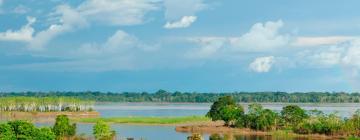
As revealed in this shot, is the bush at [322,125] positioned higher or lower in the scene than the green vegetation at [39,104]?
lower

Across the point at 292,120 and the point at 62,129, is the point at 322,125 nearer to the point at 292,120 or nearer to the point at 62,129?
the point at 292,120

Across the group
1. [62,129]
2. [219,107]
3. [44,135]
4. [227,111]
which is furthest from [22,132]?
[219,107]

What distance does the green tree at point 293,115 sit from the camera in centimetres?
9644

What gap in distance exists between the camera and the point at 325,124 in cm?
8875

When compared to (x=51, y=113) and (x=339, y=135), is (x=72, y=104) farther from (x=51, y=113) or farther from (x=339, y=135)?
(x=339, y=135)

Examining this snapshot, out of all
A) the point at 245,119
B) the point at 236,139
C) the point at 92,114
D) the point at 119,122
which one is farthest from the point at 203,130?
the point at 92,114

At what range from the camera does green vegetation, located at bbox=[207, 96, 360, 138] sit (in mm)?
86938

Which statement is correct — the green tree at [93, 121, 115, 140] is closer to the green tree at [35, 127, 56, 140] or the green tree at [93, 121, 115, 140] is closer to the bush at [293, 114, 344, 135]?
the green tree at [35, 127, 56, 140]

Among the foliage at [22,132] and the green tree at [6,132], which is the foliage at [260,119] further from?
the green tree at [6,132]

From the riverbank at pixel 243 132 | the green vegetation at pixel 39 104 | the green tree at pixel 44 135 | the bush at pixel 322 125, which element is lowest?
the riverbank at pixel 243 132

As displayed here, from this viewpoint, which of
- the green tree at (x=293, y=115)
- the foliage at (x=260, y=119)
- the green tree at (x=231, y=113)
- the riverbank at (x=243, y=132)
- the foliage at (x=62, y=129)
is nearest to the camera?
the foliage at (x=62, y=129)

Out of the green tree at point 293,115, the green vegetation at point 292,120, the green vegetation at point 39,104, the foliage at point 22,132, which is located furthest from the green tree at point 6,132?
the green vegetation at point 39,104

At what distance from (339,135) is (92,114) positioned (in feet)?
260

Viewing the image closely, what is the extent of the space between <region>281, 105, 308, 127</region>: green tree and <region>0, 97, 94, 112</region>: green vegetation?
241ft
